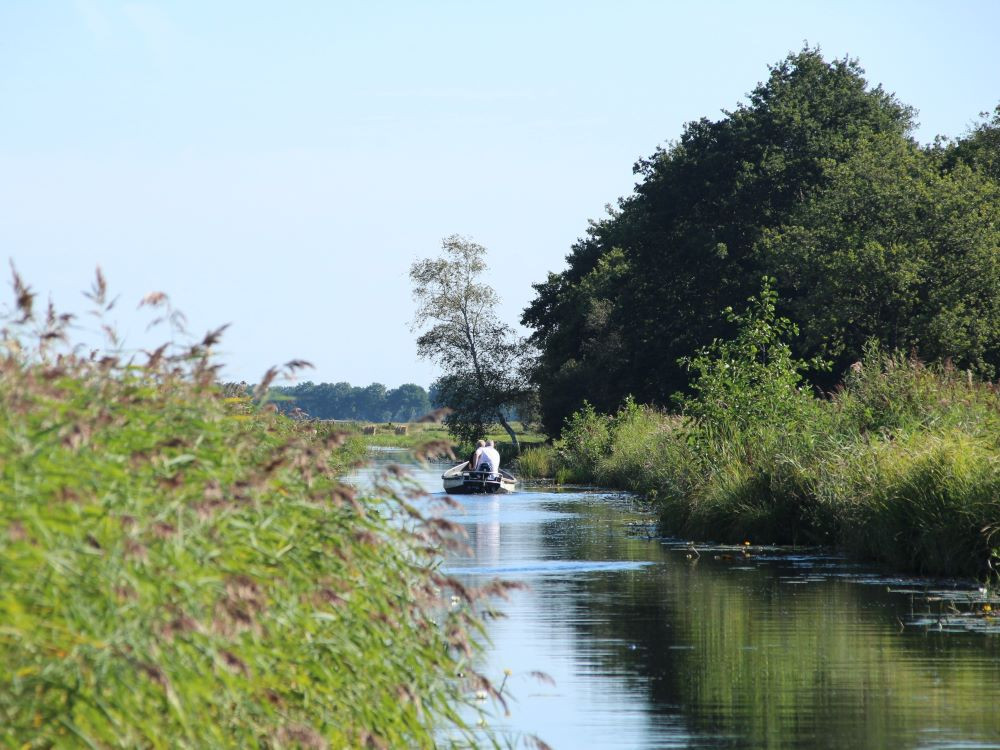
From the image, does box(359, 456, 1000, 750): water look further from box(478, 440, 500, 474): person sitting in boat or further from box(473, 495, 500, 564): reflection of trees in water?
box(478, 440, 500, 474): person sitting in boat

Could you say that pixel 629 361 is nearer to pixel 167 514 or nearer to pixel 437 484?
pixel 437 484

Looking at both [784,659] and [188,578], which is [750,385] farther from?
[188,578]

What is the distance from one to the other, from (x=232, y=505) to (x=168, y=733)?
996mm

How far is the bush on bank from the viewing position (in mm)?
19094

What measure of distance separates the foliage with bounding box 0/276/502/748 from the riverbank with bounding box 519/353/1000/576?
12.3m

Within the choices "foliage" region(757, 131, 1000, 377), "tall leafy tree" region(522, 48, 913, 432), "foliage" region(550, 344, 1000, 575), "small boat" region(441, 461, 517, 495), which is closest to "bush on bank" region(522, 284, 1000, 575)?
"foliage" region(550, 344, 1000, 575)

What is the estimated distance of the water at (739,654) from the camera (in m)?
10.1

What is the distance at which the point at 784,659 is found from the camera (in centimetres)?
1305

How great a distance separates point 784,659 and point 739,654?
0.46 metres

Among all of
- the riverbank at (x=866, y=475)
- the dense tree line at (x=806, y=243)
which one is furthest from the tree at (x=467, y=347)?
the riverbank at (x=866, y=475)

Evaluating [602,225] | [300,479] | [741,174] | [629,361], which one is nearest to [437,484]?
[629,361]

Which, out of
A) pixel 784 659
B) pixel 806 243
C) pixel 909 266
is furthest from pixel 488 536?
pixel 806 243

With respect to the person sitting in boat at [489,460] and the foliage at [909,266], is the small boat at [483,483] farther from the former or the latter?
the foliage at [909,266]

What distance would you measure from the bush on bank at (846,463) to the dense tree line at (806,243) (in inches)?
601
